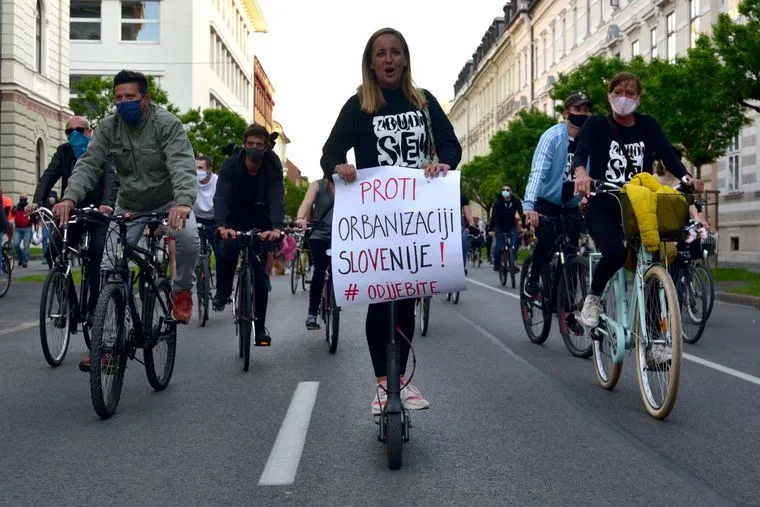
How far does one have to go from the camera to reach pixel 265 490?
411 centimetres

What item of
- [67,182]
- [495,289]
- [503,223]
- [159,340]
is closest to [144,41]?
[503,223]

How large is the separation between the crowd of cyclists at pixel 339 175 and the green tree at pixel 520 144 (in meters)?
28.1

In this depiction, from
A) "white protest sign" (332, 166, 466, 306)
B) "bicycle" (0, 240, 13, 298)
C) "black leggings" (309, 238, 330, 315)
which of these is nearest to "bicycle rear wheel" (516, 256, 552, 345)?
"black leggings" (309, 238, 330, 315)

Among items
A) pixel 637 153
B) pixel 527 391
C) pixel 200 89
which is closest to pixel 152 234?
pixel 527 391

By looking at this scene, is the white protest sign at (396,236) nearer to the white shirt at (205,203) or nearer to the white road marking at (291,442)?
the white road marking at (291,442)

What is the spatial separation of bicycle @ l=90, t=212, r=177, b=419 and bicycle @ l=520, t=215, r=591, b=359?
299cm

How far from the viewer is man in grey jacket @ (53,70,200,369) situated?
6.29 m

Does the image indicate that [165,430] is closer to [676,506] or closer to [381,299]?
[381,299]

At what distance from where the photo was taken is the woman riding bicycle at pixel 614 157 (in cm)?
641

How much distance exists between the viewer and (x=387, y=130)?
5012mm

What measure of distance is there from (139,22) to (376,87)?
52.2m

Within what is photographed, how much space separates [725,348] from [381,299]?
5.28 m

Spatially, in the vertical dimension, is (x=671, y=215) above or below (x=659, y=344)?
above

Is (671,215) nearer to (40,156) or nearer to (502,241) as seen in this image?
(502,241)
